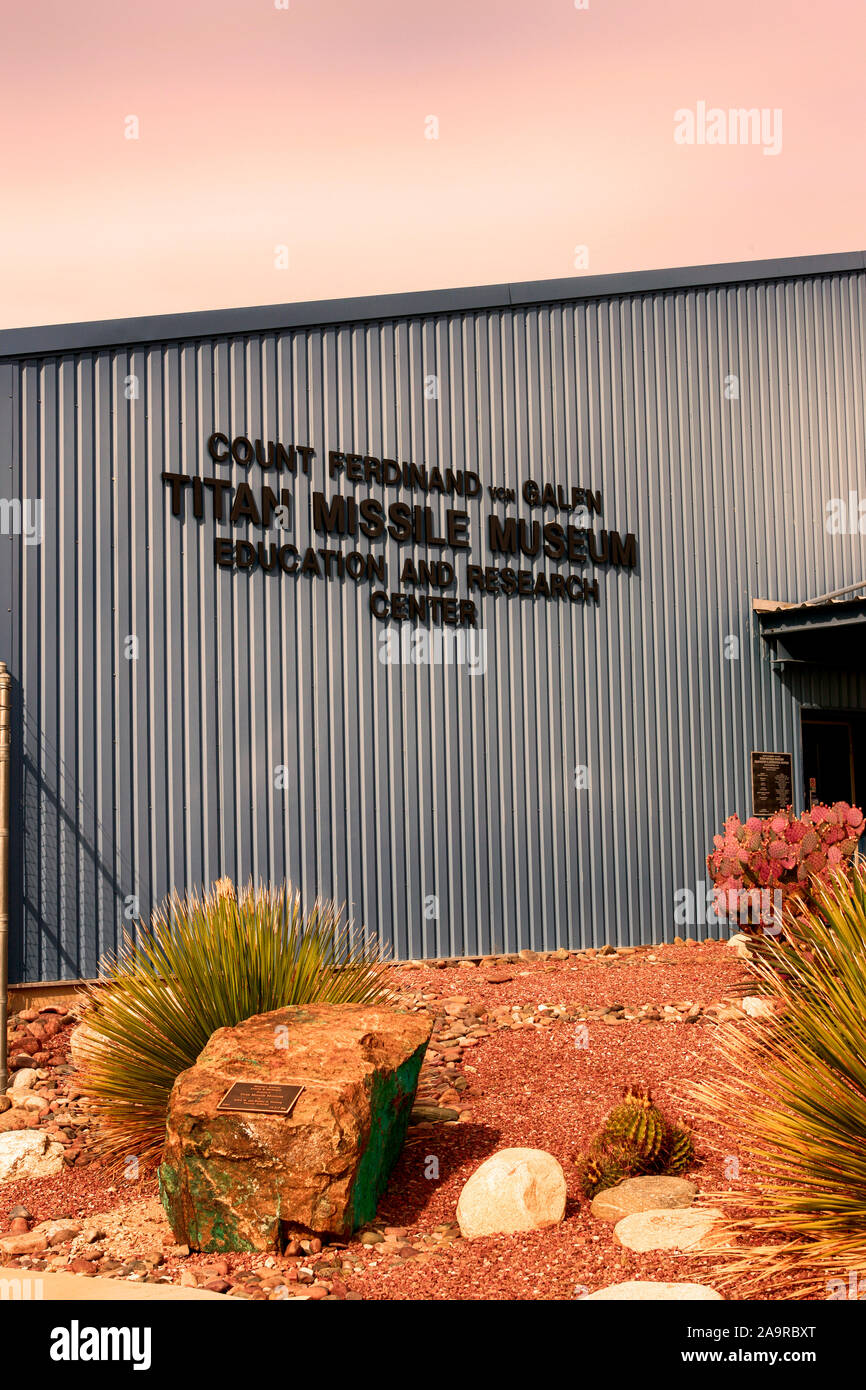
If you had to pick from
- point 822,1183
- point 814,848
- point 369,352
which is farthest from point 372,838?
point 822,1183

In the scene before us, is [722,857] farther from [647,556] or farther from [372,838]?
[647,556]

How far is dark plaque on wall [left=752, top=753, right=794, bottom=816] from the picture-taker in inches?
516

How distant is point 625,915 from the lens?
1191cm

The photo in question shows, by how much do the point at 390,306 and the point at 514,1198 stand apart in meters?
8.60

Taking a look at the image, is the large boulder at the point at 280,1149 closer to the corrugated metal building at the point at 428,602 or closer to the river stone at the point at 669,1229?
the river stone at the point at 669,1229

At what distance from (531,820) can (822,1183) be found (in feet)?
24.7

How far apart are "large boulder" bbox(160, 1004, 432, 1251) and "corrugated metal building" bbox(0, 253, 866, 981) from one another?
461 cm

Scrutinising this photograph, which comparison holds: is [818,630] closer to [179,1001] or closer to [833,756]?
[833,756]

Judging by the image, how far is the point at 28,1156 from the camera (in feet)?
21.2

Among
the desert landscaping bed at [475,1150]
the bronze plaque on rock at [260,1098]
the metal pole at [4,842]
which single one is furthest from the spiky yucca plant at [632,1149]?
the metal pole at [4,842]

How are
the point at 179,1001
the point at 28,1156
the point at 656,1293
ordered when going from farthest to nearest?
the point at 28,1156
the point at 179,1001
the point at 656,1293

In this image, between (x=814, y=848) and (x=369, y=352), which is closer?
(x=814, y=848)

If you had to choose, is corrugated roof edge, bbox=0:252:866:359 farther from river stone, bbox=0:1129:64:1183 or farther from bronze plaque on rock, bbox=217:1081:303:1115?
bronze plaque on rock, bbox=217:1081:303:1115

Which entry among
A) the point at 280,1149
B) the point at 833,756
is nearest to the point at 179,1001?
the point at 280,1149
